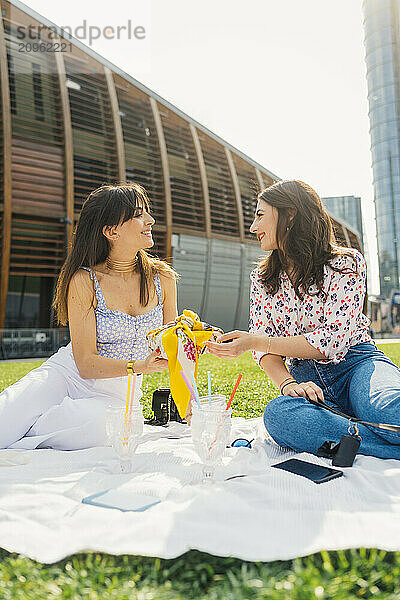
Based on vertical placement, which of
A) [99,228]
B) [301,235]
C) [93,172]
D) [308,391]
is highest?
[93,172]

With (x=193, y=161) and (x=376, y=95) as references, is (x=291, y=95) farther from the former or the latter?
(x=376, y=95)

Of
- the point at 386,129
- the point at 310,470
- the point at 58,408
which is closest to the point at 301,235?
the point at 310,470

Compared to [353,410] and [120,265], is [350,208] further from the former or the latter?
[353,410]

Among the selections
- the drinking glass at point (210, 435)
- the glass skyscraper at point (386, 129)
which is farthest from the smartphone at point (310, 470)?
the glass skyscraper at point (386, 129)

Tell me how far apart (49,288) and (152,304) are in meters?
15.0

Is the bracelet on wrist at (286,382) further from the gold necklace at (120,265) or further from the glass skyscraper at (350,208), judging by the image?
the glass skyscraper at (350,208)

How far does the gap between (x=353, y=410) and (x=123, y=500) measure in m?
1.45

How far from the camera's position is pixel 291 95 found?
16.1 meters

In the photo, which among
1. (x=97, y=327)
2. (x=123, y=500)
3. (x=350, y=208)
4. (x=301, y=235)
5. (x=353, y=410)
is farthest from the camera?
(x=350, y=208)

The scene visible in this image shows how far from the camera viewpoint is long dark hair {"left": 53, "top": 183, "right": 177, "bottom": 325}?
334 cm

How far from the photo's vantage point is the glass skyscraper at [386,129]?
32.5 m

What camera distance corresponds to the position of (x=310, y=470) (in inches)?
85.1

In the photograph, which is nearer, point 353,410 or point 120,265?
point 353,410

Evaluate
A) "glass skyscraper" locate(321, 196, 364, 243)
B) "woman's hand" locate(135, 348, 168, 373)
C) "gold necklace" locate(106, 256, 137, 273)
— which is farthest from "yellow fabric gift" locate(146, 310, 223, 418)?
"glass skyscraper" locate(321, 196, 364, 243)
